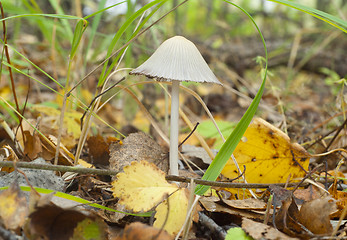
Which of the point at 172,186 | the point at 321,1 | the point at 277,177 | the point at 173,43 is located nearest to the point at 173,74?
the point at 173,43

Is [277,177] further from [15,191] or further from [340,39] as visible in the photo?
[340,39]

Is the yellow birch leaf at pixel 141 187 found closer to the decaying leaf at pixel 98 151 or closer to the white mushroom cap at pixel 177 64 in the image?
the white mushroom cap at pixel 177 64

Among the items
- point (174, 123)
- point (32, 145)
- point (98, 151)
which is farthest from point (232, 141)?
point (32, 145)

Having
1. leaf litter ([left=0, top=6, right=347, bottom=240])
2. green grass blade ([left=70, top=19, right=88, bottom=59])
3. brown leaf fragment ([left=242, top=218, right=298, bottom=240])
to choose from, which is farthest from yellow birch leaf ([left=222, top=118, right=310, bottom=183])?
green grass blade ([left=70, top=19, right=88, bottom=59])

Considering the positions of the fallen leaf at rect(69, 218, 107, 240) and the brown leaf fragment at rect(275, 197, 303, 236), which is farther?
the brown leaf fragment at rect(275, 197, 303, 236)

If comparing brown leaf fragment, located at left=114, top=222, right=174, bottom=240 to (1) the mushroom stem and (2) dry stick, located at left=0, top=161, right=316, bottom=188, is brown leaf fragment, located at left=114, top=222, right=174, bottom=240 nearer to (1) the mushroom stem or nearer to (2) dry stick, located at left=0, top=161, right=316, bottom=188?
(2) dry stick, located at left=0, top=161, right=316, bottom=188

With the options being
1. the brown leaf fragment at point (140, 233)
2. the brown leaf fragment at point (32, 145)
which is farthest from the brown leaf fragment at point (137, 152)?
the brown leaf fragment at point (140, 233)
